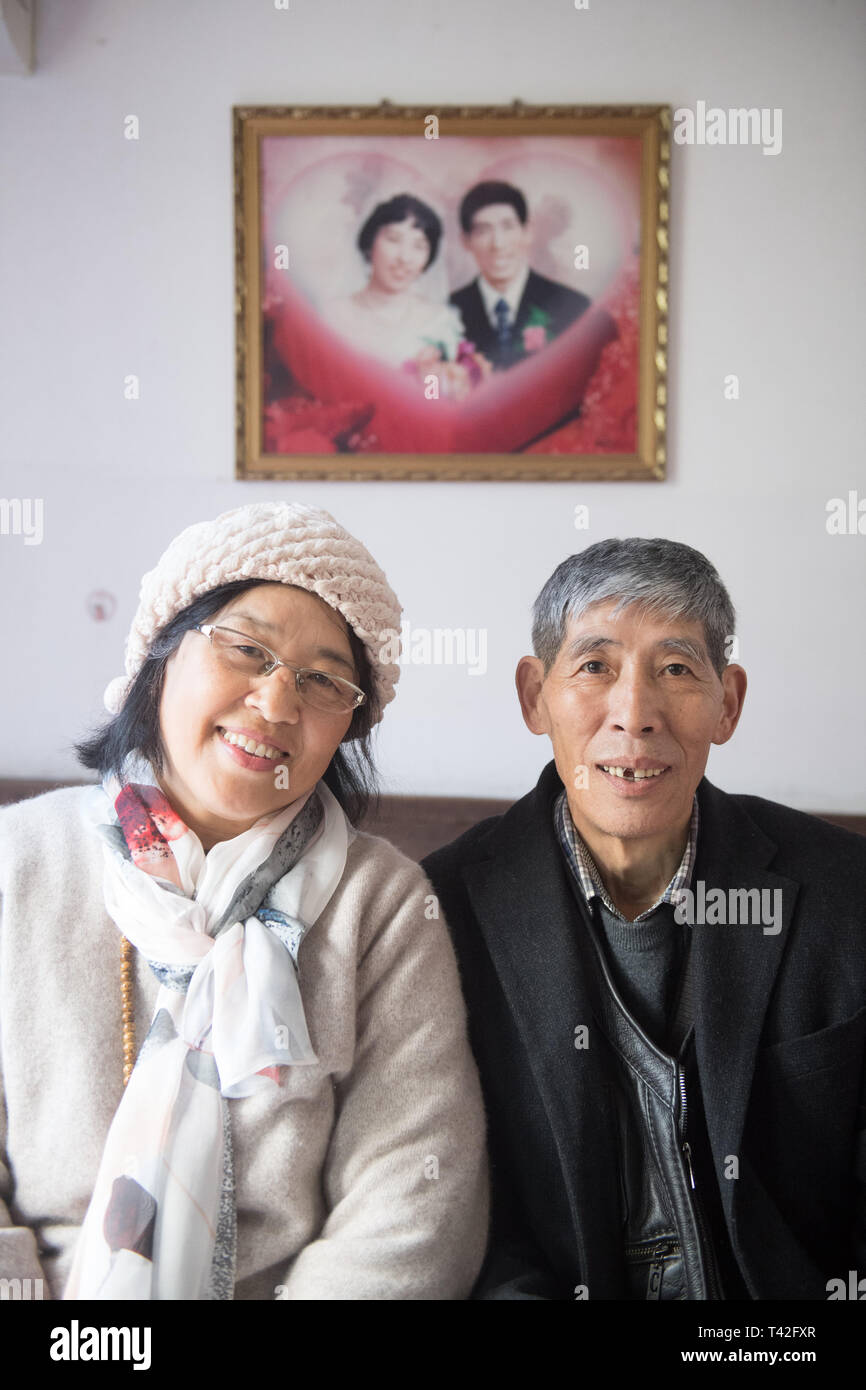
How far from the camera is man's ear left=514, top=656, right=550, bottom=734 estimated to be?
151cm

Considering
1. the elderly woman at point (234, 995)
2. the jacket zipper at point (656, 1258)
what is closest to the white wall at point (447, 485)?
the elderly woman at point (234, 995)

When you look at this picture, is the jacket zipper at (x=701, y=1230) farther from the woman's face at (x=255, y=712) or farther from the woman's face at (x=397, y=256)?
the woman's face at (x=397, y=256)

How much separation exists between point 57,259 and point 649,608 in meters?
1.62

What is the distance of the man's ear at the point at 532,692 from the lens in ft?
4.94

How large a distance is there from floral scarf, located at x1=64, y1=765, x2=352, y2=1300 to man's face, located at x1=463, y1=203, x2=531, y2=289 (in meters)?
1.47

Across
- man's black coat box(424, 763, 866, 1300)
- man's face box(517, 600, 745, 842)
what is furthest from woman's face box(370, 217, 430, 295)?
man's black coat box(424, 763, 866, 1300)

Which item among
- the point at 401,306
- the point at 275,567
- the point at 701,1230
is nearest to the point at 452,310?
the point at 401,306

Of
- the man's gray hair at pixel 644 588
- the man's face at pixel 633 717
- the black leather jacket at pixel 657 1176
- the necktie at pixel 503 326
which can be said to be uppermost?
the necktie at pixel 503 326

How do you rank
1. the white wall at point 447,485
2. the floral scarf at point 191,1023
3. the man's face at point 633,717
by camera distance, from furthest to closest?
the white wall at point 447,485 → the man's face at point 633,717 → the floral scarf at point 191,1023

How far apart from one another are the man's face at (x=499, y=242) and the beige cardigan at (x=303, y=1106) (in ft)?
5.05

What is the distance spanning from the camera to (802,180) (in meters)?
2.25

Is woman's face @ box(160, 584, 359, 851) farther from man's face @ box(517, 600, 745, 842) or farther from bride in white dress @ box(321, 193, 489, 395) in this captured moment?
bride in white dress @ box(321, 193, 489, 395)

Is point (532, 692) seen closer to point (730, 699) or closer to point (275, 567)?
point (730, 699)

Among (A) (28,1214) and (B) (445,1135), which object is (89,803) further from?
(B) (445,1135)
